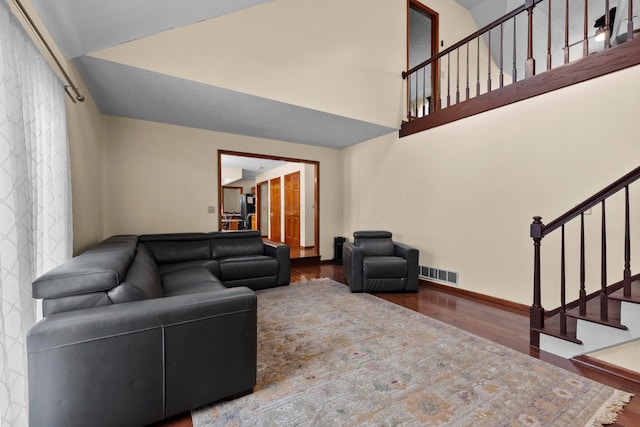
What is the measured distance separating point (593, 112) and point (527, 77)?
783 millimetres

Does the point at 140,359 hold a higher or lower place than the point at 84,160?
lower

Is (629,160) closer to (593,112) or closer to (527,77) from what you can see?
(593,112)

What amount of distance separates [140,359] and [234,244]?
293 centimetres

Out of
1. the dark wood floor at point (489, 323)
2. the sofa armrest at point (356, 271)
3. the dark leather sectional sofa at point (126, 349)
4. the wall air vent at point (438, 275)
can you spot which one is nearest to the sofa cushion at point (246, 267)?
the dark wood floor at point (489, 323)

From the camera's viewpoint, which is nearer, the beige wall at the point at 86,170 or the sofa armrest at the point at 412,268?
the beige wall at the point at 86,170

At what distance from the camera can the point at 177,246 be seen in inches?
149

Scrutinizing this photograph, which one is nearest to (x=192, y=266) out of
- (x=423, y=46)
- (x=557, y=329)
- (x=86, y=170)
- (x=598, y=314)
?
(x=86, y=170)

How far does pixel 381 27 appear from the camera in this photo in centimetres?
422

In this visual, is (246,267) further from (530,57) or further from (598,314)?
(530,57)

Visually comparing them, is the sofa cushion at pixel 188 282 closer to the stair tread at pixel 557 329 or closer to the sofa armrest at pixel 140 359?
the sofa armrest at pixel 140 359

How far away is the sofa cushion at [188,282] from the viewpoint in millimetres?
2334

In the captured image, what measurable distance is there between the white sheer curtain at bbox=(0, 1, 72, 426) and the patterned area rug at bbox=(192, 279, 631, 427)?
86 centimetres

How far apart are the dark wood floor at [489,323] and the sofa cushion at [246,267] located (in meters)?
0.64

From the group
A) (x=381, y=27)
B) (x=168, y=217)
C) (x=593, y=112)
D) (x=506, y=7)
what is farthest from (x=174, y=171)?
(x=506, y=7)
